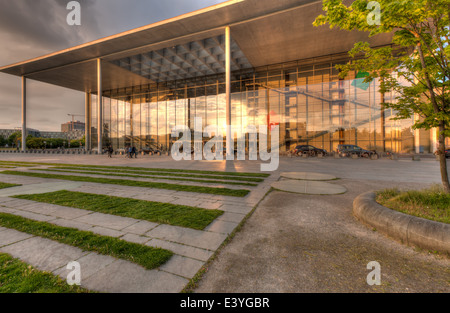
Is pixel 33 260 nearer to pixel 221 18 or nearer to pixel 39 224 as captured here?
pixel 39 224

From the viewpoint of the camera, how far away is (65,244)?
135 inches

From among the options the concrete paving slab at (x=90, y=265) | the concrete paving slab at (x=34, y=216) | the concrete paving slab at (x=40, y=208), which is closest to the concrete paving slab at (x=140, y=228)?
the concrete paving slab at (x=90, y=265)

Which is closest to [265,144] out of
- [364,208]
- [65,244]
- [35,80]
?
[364,208]

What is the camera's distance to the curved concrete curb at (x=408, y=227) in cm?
304

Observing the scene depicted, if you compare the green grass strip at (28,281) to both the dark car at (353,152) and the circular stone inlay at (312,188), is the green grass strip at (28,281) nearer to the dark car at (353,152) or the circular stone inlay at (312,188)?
the circular stone inlay at (312,188)

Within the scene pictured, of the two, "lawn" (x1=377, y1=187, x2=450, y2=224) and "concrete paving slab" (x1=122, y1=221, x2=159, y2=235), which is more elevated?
"lawn" (x1=377, y1=187, x2=450, y2=224)

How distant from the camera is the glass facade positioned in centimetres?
2822

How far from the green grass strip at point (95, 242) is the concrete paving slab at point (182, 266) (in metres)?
0.11

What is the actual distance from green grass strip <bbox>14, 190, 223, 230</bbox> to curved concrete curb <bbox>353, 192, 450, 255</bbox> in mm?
3218

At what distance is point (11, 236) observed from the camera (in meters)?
3.71

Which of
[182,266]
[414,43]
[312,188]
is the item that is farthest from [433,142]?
[182,266]

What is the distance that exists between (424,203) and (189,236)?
499 centimetres

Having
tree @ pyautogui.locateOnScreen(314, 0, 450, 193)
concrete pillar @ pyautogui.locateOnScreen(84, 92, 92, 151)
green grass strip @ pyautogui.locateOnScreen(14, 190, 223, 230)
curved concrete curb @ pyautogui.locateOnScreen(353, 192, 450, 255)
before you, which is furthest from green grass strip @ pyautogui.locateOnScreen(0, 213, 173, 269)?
concrete pillar @ pyautogui.locateOnScreen(84, 92, 92, 151)

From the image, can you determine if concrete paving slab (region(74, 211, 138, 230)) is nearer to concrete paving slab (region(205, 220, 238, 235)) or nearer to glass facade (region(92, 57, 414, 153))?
concrete paving slab (region(205, 220, 238, 235))
